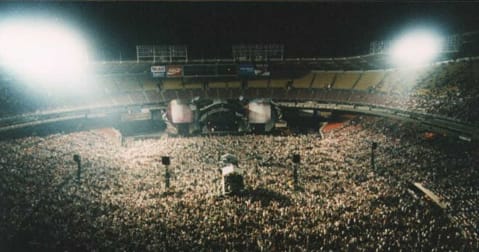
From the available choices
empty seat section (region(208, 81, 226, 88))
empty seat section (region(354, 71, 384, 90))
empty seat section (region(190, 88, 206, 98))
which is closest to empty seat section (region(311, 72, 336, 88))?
empty seat section (region(354, 71, 384, 90))

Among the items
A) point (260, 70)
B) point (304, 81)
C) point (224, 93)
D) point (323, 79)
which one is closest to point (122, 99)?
point (224, 93)

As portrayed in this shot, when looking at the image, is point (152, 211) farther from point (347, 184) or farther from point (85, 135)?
point (85, 135)

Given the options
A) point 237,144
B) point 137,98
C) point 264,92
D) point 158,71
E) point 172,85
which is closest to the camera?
point 237,144

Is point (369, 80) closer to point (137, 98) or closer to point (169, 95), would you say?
point (169, 95)

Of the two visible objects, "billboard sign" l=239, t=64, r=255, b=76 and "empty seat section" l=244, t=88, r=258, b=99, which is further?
"empty seat section" l=244, t=88, r=258, b=99

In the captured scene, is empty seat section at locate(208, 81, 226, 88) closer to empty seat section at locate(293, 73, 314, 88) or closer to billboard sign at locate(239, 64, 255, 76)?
billboard sign at locate(239, 64, 255, 76)
